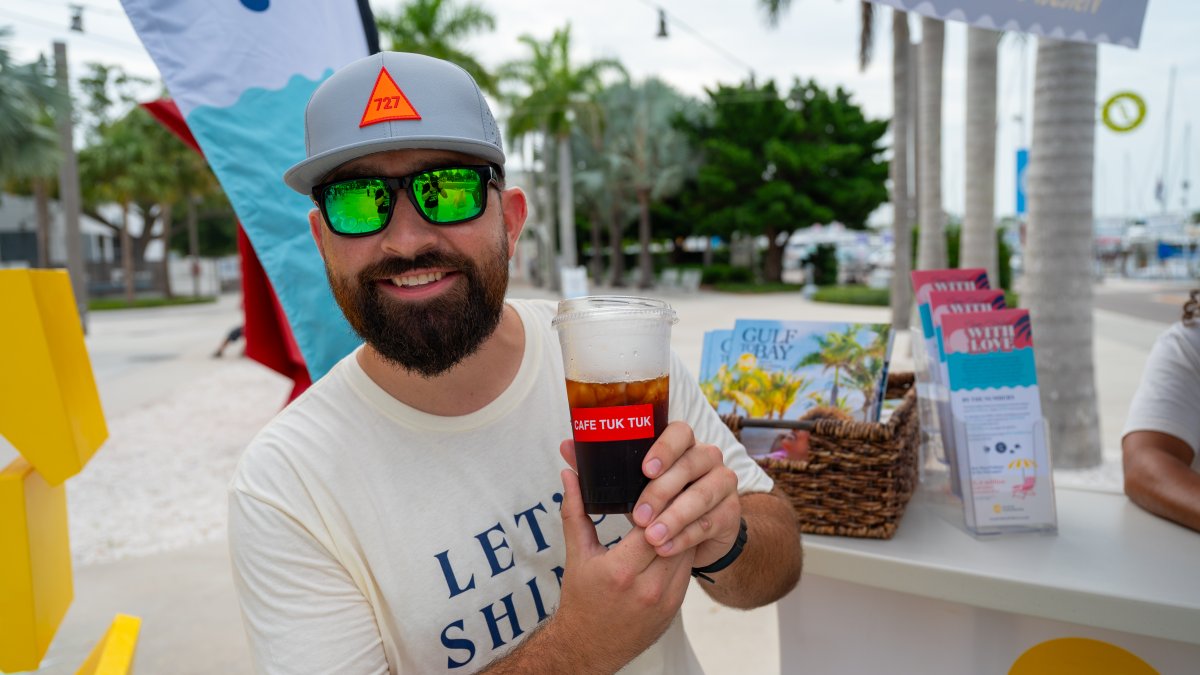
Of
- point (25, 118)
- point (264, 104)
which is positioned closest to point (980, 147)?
point (264, 104)

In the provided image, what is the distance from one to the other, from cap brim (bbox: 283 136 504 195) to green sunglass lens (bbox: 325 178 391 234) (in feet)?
0.13

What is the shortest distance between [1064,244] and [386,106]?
490 cm

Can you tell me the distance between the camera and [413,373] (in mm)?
1420

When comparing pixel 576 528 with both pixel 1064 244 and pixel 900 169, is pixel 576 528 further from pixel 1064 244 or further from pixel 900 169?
pixel 900 169

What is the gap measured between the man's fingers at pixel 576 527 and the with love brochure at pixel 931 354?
1177 mm

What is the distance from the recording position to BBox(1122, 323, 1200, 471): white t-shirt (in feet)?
6.75

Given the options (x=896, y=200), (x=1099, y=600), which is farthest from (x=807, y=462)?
(x=896, y=200)

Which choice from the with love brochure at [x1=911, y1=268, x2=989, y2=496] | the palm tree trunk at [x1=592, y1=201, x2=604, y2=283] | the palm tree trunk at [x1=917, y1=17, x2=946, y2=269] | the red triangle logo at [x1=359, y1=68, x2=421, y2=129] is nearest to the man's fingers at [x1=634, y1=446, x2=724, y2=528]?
the red triangle logo at [x1=359, y1=68, x2=421, y2=129]

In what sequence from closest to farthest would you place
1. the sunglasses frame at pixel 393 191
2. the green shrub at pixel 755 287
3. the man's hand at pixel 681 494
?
1. the man's hand at pixel 681 494
2. the sunglasses frame at pixel 393 191
3. the green shrub at pixel 755 287

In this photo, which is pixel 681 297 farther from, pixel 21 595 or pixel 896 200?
pixel 21 595

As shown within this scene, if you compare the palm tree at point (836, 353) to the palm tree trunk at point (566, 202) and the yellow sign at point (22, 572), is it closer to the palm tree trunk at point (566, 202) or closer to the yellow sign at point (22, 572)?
the yellow sign at point (22, 572)

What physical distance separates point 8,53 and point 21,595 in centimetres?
1405

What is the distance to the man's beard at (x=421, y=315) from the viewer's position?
1.38 m

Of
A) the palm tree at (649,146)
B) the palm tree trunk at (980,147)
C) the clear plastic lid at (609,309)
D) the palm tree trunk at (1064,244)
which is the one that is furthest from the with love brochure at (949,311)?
the palm tree at (649,146)
